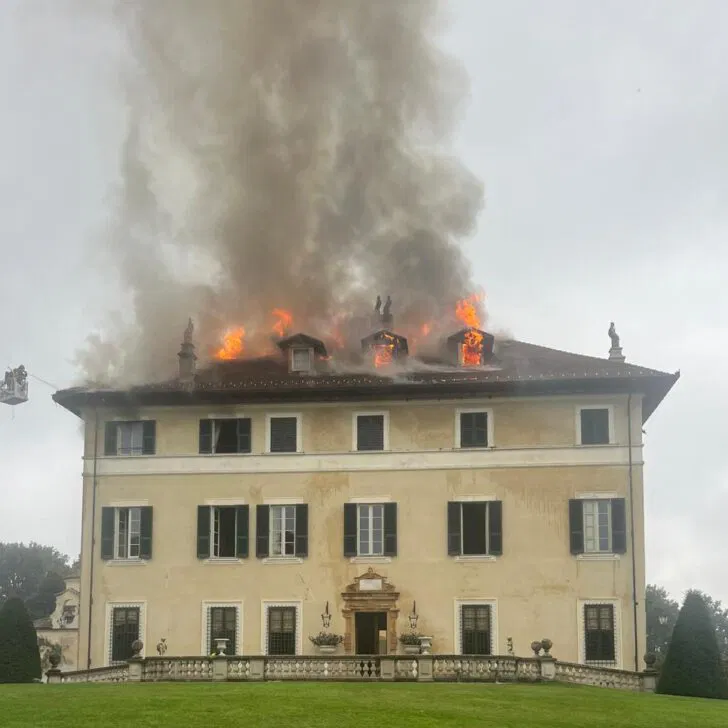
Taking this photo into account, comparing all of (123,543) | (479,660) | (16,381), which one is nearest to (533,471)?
(479,660)

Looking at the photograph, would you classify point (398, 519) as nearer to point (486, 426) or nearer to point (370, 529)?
point (370, 529)

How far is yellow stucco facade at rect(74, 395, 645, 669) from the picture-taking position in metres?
41.7

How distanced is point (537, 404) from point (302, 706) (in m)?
18.2

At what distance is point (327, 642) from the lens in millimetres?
41406

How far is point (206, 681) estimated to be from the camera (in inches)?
1410

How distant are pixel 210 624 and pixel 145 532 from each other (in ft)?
13.4

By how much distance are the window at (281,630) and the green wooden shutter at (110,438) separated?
8397 mm

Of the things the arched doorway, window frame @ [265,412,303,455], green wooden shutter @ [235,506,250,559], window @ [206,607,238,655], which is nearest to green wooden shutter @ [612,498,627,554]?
the arched doorway

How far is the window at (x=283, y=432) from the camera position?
145 feet

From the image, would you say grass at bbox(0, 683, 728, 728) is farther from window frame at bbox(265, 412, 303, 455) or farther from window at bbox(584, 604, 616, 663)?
window frame at bbox(265, 412, 303, 455)

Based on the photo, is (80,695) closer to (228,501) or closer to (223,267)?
(228,501)

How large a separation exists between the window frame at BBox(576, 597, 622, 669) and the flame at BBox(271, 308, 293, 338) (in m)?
16.9

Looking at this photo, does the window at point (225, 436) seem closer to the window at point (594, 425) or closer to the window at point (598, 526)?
the window at point (598, 526)

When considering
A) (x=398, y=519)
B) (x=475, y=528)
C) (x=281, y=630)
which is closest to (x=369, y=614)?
(x=281, y=630)
